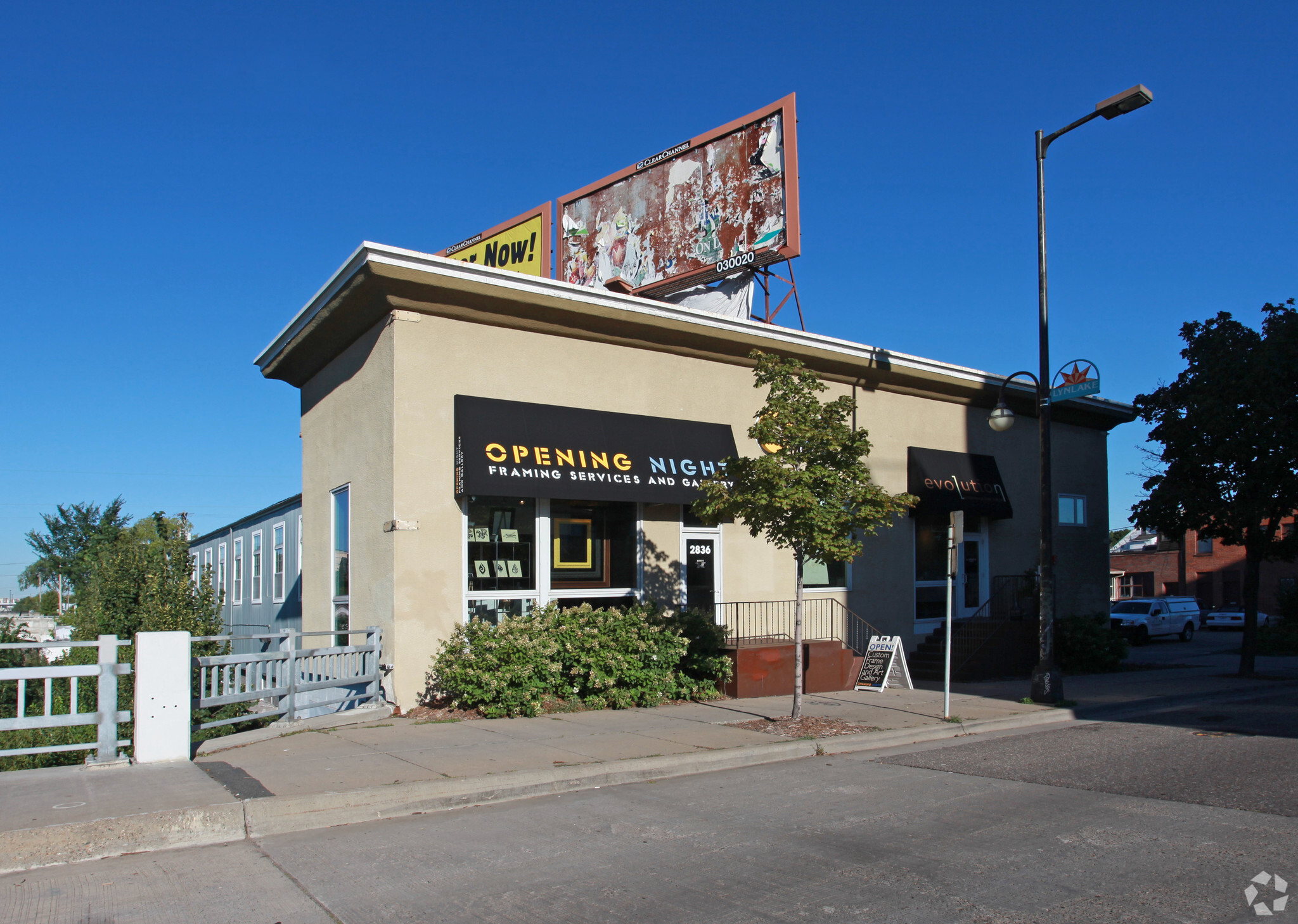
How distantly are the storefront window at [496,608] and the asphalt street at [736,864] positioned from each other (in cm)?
530

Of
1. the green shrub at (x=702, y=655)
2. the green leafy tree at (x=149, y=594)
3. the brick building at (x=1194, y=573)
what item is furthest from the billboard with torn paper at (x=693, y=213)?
the brick building at (x=1194, y=573)

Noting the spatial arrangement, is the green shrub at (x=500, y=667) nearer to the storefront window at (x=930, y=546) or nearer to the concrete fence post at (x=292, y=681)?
the concrete fence post at (x=292, y=681)

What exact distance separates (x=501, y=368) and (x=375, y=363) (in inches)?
70.4

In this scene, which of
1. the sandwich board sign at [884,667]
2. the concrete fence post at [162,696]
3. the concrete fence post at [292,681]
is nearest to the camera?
the concrete fence post at [162,696]

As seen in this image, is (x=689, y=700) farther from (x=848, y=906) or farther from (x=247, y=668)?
(x=848, y=906)

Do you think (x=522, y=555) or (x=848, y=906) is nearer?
(x=848, y=906)

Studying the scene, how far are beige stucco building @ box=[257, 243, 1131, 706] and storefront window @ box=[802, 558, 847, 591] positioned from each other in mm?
40

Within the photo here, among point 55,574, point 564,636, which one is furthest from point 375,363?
point 55,574

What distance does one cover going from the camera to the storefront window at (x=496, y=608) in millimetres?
13469

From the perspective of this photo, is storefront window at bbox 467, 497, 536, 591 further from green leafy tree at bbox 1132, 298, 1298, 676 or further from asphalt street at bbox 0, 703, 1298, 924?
green leafy tree at bbox 1132, 298, 1298, 676

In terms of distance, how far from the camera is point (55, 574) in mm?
99812

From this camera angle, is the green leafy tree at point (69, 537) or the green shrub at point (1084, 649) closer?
the green shrub at point (1084, 649)

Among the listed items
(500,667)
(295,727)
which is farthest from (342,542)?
(295,727)

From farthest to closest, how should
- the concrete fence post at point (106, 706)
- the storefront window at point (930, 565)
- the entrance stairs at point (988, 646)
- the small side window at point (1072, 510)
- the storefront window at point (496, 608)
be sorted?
the small side window at point (1072, 510), the storefront window at point (930, 565), the entrance stairs at point (988, 646), the storefront window at point (496, 608), the concrete fence post at point (106, 706)
